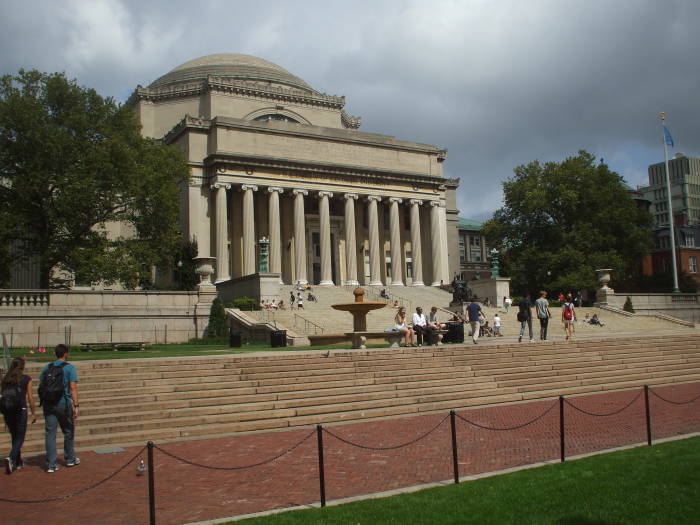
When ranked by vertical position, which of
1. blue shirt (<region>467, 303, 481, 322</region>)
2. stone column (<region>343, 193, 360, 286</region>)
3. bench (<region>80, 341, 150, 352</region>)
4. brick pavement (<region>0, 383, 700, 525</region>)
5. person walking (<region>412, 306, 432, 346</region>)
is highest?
stone column (<region>343, 193, 360, 286</region>)

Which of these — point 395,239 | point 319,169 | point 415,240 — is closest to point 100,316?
point 319,169

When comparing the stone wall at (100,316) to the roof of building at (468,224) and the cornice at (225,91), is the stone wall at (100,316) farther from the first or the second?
the roof of building at (468,224)

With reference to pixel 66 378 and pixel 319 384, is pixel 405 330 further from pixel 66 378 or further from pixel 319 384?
pixel 66 378

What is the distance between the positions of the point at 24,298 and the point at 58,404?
80.1 feet

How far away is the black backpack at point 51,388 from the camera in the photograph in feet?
38.1

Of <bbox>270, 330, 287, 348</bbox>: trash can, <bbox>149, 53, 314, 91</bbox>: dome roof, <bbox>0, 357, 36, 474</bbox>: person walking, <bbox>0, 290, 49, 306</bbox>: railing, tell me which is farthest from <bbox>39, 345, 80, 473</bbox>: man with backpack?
Answer: <bbox>149, 53, 314, 91</bbox>: dome roof

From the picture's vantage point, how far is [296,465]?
11.5 meters

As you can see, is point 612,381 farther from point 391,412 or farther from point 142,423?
point 142,423

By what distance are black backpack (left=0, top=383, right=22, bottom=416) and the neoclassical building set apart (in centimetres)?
4390

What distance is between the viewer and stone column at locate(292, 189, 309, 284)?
188 ft

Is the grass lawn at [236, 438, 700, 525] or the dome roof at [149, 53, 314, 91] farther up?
the dome roof at [149, 53, 314, 91]

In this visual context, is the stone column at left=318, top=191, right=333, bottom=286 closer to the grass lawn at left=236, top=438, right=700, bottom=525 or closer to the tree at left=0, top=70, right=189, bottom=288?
the tree at left=0, top=70, right=189, bottom=288

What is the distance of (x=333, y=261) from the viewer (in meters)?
64.9

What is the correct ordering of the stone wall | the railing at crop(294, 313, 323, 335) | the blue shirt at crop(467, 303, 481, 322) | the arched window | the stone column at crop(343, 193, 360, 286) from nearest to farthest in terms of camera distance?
the blue shirt at crop(467, 303, 481, 322) < the stone wall < the railing at crop(294, 313, 323, 335) < the stone column at crop(343, 193, 360, 286) < the arched window
